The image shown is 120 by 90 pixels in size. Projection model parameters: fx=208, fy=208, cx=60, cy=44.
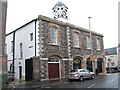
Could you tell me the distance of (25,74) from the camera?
29.6 meters

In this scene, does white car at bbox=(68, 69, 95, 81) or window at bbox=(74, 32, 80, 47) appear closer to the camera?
white car at bbox=(68, 69, 95, 81)

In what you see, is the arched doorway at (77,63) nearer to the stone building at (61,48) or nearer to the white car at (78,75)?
the stone building at (61,48)

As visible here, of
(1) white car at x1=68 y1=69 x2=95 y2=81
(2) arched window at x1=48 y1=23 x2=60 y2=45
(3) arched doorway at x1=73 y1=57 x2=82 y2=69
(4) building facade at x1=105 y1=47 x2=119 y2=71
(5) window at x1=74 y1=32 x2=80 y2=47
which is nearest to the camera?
(1) white car at x1=68 y1=69 x2=95 y2=81

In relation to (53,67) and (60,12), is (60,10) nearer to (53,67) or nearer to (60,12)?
(60,12)

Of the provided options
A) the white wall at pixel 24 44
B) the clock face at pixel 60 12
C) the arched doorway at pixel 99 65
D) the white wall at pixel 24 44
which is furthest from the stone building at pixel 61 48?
the clock face at pixel 60 12

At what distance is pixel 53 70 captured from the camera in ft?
95.6

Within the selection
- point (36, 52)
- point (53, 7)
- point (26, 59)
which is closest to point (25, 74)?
point (26, 59)

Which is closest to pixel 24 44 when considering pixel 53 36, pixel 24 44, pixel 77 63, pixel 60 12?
pixel 24 44

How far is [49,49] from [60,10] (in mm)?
11451

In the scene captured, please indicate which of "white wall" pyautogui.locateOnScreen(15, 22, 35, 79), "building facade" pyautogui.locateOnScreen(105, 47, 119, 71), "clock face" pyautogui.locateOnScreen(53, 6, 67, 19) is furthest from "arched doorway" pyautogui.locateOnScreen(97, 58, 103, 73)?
"building facade" pyautogui.locateOnScreen(105, 47, 119, 71)

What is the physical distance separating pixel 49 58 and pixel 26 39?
4907 millimetres

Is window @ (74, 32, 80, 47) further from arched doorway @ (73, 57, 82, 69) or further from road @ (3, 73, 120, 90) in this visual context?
road @ (3, 73, 120, 90)

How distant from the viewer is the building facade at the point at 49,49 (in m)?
27.6

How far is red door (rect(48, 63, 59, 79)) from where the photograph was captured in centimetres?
2864
